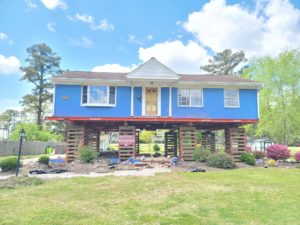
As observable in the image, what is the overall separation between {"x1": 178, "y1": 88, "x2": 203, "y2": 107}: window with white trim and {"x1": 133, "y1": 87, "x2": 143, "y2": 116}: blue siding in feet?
8.17

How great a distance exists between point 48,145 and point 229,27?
24158 millimetres

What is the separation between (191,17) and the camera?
1914 cm

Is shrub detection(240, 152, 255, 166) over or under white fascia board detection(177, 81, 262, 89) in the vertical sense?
under

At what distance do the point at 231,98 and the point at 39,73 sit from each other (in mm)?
30658

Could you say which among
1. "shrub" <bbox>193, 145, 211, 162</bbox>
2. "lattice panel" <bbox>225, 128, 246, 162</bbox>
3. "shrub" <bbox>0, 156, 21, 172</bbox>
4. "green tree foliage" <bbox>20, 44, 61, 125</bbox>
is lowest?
"shrub" <bbox>0, 156, 21, 172</bbox>

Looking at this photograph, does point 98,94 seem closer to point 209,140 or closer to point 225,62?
point 209,140

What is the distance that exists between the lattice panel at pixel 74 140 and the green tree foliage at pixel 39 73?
23311 millimetres

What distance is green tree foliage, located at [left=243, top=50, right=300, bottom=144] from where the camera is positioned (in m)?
22.2

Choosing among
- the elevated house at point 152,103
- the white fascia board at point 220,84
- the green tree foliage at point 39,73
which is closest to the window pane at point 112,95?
the elevated house at point 152,103

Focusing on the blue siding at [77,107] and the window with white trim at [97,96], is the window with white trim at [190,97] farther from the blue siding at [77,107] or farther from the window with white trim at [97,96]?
the window with white trim at [97,96]

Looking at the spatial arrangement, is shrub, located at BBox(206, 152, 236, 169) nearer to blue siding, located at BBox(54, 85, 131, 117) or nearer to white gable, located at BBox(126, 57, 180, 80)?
white gable, located at BBox(126, 57, 180, 80)

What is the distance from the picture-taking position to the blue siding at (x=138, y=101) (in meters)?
14.4

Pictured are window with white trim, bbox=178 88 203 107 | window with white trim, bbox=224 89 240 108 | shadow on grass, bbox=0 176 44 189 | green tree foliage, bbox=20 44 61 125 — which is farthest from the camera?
green tree foliage, bbox=20 44 61 125

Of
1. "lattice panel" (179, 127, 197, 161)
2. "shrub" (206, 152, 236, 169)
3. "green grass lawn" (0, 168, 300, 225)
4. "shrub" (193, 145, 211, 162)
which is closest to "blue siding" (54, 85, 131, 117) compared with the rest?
"lattice panel" (179, 127, 197, 161)
